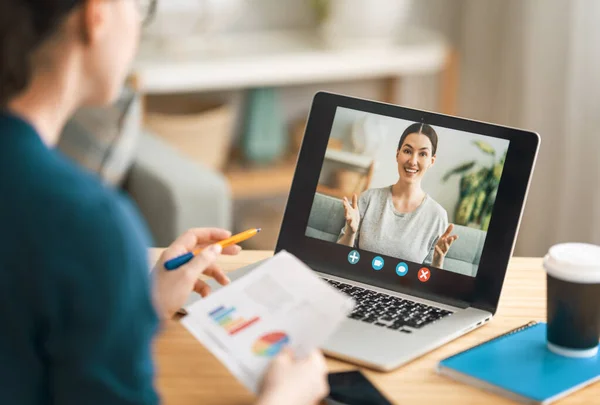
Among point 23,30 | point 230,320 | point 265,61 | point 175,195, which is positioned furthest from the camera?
point 265,61

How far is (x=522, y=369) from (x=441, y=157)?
0.33 metres

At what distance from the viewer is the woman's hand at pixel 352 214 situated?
1322mm

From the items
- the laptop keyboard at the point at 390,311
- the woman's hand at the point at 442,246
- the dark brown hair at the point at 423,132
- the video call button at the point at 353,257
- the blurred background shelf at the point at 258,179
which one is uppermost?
the dark brown hair at the point at 423,132

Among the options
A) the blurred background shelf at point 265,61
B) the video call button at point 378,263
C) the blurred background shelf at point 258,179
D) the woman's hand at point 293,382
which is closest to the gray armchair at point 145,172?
the blurred background shelf at point 265,61

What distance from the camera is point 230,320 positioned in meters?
1.01

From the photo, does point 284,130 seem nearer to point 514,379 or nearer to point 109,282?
point 514,379

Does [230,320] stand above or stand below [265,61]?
below

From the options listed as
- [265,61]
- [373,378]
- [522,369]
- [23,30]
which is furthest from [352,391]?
[265,61]

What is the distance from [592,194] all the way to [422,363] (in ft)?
5.95

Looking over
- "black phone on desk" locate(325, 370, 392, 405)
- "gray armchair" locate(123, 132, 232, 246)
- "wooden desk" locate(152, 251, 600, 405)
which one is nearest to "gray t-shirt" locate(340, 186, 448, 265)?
"wooden desk" locate(152, 251, 600, 405)

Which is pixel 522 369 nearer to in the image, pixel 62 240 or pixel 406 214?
pixel 406 214

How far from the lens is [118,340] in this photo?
77cm

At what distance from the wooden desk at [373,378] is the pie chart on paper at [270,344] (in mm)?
101

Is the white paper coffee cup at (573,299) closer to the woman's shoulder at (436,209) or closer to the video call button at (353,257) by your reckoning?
the woman's shoulder at (436,209)
